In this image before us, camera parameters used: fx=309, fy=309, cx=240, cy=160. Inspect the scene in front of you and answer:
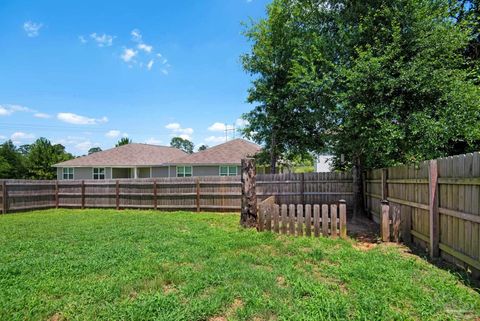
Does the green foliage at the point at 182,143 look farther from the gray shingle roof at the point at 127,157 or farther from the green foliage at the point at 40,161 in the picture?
the gray shingle roof at the point at 127,157

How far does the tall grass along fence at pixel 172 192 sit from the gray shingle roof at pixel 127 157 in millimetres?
10344

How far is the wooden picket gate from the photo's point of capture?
7.34 meters

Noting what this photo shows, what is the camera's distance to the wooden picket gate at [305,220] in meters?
7.34

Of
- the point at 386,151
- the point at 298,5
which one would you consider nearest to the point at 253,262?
the point at 386,151

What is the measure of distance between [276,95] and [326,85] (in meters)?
4.90

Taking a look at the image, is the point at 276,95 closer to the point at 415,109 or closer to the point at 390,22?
the point at 390,22

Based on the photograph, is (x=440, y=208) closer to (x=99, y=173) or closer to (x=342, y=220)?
(x=342, y=220)

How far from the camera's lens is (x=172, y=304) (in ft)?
11.8

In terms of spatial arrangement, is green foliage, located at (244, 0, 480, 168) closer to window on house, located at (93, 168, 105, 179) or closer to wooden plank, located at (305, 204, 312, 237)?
wooden plank, located at (305, 204, 312, 237)

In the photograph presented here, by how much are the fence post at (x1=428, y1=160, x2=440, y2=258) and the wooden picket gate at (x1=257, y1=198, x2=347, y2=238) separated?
81.4 inches

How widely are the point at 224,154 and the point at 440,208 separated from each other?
780 inches

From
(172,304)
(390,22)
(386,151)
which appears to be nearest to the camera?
(172,304)

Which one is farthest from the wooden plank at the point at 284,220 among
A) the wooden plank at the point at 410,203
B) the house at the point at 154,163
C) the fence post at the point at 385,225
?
the house at the point at 154,163

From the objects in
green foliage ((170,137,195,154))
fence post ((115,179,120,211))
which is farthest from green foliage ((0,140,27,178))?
green foliage ((170,137,195,154))
